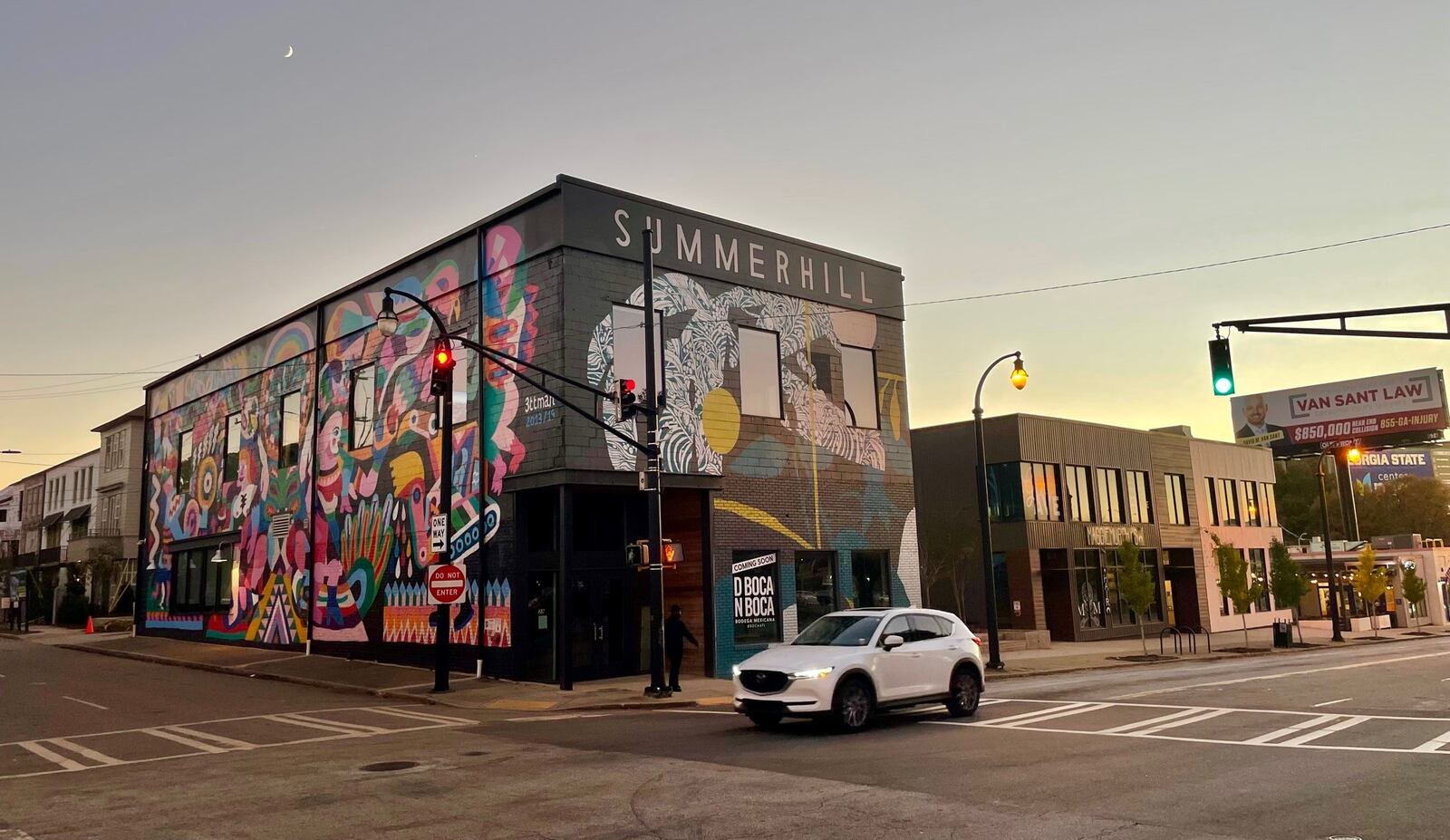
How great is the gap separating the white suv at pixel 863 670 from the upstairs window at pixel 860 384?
12.6 metres

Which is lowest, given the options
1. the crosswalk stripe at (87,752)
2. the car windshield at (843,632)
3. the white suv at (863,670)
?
the crosswalk stripe at (87,752)

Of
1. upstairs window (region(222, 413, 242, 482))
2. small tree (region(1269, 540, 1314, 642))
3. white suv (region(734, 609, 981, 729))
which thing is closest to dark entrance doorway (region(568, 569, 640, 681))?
white suv (region(734, 609, 981, 729))

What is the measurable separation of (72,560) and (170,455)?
27848 mm

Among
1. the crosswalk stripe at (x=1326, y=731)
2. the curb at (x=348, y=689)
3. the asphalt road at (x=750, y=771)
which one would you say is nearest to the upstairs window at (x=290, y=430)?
the curb at (x=348, y=689)

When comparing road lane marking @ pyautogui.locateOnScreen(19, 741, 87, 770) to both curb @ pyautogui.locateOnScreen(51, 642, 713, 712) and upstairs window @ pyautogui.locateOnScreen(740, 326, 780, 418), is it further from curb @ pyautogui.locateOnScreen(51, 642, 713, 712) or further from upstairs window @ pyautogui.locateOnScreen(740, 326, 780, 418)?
upstairs window @ pyautogui.locateOnScreen(740, 326, 780, 418)

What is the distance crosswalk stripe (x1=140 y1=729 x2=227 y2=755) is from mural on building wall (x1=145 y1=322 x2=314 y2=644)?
51.0 ft

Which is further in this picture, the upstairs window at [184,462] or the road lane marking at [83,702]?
the upstairs window at [184,462]

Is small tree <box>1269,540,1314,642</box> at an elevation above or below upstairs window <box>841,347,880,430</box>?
below

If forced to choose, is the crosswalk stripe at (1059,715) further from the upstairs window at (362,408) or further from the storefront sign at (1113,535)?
the storefront sign at (1113,535)

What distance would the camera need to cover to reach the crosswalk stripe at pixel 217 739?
14125 millimetres

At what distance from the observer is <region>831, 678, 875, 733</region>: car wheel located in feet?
45.6

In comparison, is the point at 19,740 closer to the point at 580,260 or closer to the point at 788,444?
the point at 580,260

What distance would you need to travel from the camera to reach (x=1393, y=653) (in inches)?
1270

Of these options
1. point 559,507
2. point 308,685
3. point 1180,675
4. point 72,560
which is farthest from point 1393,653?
point 72,560
